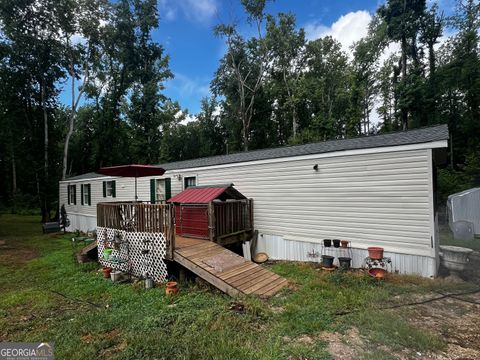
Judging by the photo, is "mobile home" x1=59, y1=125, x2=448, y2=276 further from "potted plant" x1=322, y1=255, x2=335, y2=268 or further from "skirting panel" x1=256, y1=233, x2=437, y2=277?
"potted plant" x1=322, y1=255, x2=335, y2=268

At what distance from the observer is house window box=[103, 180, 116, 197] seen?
1335 cm

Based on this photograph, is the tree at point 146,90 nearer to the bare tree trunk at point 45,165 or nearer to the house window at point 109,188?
the bare tree trunk at point 45,165

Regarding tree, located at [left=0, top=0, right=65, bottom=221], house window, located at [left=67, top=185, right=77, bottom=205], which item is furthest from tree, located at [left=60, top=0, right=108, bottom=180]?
house window, located at [left=67, top=185, right=77, bottom=205]

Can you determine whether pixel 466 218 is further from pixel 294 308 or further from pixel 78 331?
pixel 78 331

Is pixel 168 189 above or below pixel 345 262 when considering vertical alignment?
above

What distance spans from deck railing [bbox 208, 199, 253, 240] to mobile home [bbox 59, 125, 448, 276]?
306mm

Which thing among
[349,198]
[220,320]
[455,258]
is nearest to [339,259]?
[349,198]

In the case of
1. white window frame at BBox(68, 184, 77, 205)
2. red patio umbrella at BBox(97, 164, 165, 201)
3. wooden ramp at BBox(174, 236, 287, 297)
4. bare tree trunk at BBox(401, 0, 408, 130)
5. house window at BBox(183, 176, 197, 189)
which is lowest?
wooden ramp at BBox(174, 236, 287, 297)

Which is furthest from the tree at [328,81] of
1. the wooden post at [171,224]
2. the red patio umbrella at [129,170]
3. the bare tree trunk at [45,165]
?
the bare tree trunk at [45,165]

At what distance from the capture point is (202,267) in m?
5.43

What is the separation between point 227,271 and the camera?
545 centimetres

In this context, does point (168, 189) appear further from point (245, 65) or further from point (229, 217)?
point (245, 65)

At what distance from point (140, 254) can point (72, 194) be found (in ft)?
43.5
